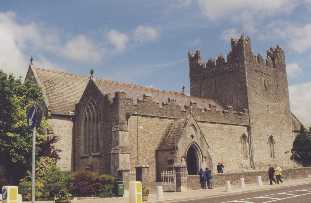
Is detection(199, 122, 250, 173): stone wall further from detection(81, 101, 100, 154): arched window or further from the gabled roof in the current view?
the gabled roof

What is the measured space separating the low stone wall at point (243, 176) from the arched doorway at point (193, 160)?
3.29m

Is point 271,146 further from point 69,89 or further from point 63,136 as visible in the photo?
point 63,136

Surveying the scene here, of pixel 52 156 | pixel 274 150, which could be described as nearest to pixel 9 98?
pixel 52 156

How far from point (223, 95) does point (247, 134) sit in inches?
226

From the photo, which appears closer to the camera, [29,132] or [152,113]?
[29,132]

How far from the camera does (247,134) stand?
4150 centimetres

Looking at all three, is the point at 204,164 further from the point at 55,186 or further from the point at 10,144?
the point at 10,144

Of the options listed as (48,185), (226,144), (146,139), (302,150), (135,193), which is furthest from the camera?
(302,150)

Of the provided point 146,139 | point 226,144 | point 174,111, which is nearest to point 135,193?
point 146,139

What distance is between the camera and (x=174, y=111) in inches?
1359

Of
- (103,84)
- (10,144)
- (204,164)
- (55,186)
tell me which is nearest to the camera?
(55,186)

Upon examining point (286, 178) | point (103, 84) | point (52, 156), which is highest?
point (103, 84)

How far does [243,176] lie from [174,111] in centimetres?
771

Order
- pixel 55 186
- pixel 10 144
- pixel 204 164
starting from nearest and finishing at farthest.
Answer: pixel 55 186 < pixel 10 144 < pixel 204 164
